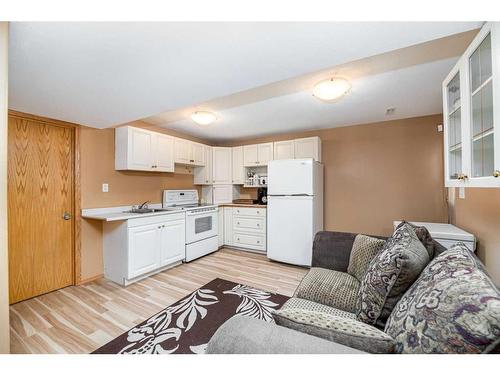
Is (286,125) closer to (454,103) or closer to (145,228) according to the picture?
(454,103)

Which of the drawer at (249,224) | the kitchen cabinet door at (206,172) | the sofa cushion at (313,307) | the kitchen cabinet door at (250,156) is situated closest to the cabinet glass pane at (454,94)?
the sofa cushion at (313,307)

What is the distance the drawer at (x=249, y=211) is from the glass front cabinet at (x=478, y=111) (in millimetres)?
2643

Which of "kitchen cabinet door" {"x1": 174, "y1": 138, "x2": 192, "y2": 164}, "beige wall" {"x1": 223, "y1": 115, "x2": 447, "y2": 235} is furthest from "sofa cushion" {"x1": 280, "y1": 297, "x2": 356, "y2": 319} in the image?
"kitchen cabinet door" {"x1": 174, "y1": 138, "x2": 192, "y2": 164}

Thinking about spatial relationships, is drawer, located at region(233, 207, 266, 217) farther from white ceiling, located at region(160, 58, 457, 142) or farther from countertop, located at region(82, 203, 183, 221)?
white ceiling, located at region(160, 58, 457, 142)

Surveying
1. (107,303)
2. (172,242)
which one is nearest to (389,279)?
(107,303)

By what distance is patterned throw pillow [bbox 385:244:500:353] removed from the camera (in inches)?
20.4

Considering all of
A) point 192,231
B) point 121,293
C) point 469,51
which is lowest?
point 121,293

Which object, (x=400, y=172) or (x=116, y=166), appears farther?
(x=400, y=172)

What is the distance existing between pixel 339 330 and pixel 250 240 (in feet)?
10.5

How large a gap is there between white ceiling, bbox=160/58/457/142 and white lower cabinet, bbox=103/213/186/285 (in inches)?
66.6

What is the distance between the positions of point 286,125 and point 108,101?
255 cm

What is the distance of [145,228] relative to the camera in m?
2.72
